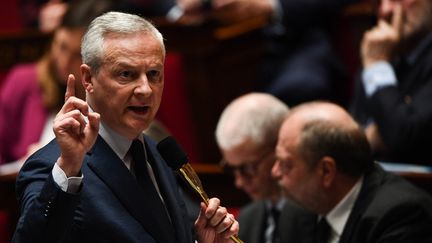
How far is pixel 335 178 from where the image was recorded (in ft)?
6.60

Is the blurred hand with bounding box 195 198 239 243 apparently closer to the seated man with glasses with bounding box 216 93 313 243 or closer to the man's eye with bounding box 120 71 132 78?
the man's eye with bounding box 120 71 132 78

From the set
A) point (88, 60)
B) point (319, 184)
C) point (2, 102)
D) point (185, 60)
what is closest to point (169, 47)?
point (185, 60)

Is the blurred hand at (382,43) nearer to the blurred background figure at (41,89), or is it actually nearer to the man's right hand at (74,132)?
the blurred background figure at (41,89)

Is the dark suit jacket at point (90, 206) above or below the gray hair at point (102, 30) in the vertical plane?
below

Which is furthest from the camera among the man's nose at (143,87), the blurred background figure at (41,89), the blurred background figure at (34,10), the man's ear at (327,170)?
the blurred background figure at (34,10)

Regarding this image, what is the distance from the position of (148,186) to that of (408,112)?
3.68 feet

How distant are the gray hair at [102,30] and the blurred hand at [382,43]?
4.22ft

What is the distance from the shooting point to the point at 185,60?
311 cm

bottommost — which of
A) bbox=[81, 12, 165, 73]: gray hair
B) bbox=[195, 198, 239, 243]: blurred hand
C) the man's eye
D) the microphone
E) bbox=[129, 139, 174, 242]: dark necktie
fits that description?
bbox=[195, 198, 239, 243]: blurred hand

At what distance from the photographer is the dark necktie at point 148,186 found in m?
1.41

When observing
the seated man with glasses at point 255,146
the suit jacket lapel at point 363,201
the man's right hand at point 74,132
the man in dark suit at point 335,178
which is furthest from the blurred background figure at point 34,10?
the man's right hand at point 74,132

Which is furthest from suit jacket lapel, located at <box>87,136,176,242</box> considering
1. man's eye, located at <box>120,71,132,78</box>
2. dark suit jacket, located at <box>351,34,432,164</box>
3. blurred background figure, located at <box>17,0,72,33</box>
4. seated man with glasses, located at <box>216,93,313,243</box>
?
blurred background figure, located at <box>17,0,72,33</box>

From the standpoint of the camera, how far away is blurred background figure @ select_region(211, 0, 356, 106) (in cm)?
304

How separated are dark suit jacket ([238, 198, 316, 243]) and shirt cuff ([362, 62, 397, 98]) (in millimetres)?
437
